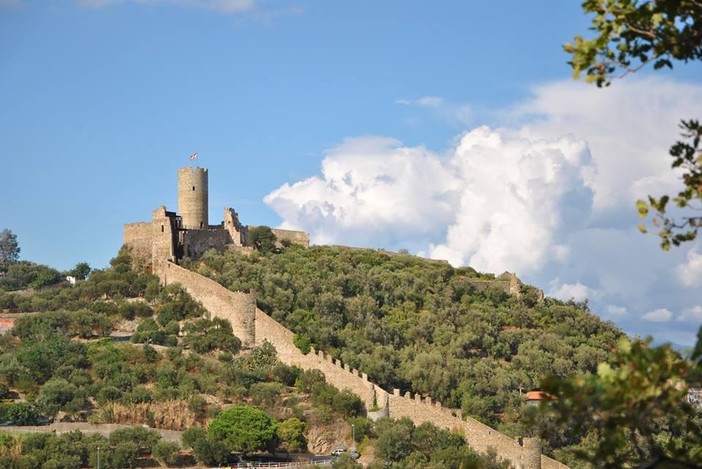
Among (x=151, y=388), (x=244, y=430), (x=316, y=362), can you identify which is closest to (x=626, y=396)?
(x=244, y=430)

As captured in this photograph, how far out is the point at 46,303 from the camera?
176 feet

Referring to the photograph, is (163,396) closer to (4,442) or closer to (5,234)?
(4,442)

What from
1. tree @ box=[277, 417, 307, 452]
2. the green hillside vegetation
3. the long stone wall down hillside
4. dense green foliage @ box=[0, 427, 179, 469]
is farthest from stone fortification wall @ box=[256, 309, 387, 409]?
dense green foliage @ box=[0, 427, 179, 469]

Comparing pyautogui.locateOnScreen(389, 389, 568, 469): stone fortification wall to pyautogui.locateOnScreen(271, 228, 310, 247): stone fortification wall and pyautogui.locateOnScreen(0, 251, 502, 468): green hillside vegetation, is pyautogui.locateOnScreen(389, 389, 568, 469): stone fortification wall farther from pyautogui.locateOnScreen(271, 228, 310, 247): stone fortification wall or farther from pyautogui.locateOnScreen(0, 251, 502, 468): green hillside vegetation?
pyautogui.locateOnScreen(271, 228, 310, 247): stone fortification wall

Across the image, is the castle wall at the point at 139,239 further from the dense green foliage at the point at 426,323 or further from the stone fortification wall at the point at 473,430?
Result: the stone fortification wall at the point at 473,430

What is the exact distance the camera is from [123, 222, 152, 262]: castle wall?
53.8 m

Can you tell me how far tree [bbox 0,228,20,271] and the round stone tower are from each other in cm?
2286

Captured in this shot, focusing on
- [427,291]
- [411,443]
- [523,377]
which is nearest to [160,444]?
[411,443]

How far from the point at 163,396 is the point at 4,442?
617 cm

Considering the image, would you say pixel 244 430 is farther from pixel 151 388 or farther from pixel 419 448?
pixel 151 388

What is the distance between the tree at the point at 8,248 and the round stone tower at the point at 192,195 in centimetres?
2286

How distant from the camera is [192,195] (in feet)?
179

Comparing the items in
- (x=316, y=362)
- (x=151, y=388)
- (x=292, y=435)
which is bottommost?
(x=292, y=435)

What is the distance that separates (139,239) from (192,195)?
119 inches
